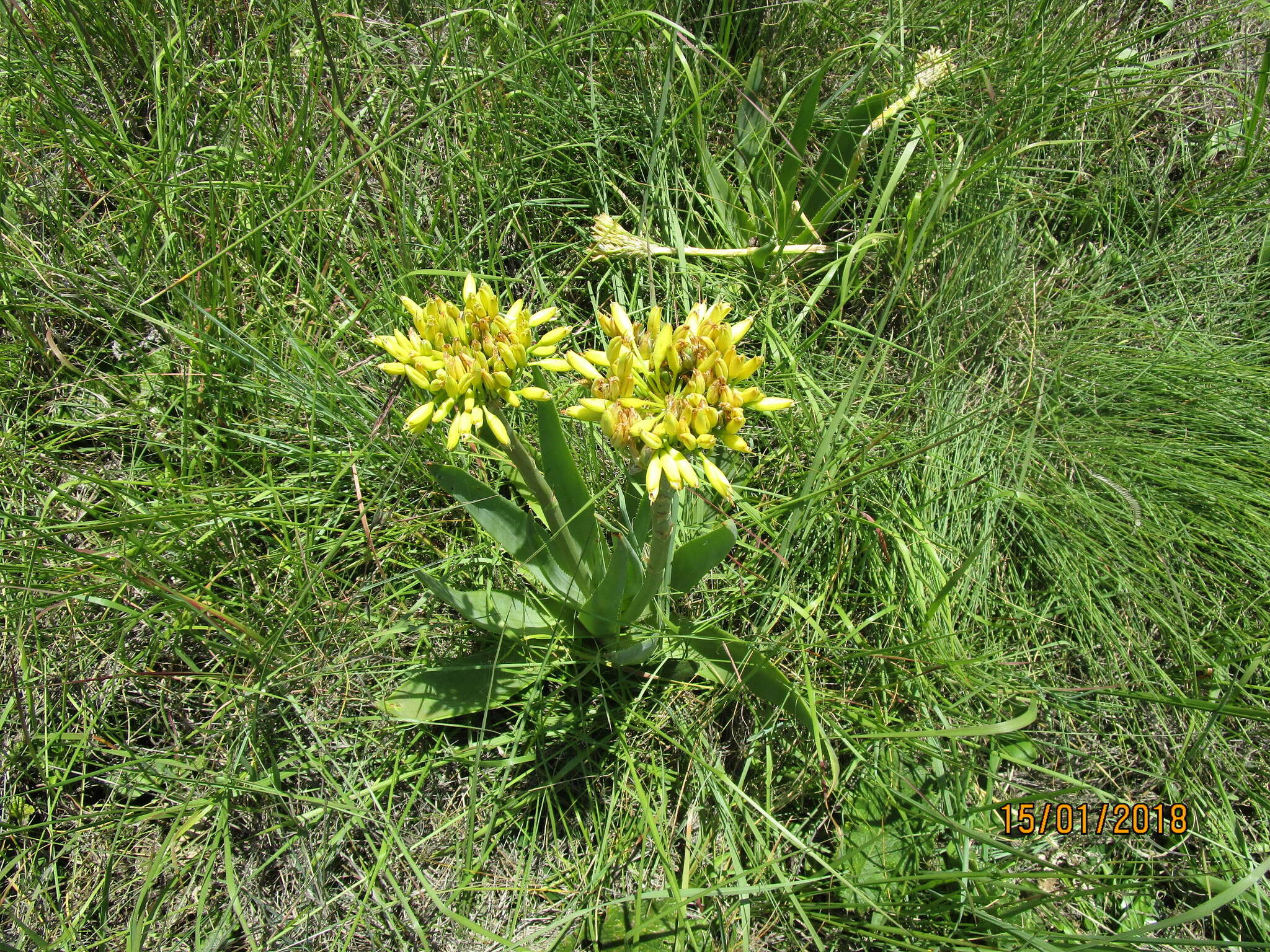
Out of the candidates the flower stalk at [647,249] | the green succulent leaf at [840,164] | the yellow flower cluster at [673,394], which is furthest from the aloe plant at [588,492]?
the green succulent leaf at [840,164]

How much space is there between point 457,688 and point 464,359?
0.92 meters

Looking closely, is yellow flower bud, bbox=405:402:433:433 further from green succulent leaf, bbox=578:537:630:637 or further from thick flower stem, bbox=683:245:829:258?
thick flower stem, bbox=683:245:829:258

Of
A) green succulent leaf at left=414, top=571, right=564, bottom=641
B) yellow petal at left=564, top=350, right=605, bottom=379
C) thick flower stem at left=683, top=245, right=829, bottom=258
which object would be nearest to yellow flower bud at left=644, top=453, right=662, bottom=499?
yellow petal at left=564, top=350, right=605, bottom=379

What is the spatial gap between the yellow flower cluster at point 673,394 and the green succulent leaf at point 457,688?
76 centimetres

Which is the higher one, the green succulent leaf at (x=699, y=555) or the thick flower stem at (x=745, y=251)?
the thick flower stem at (x=745, y=251)

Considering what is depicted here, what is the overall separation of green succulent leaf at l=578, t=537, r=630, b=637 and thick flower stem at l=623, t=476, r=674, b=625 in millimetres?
46

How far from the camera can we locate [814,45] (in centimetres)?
289

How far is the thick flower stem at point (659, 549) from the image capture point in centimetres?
150

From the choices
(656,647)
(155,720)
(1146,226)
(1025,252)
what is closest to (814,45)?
(1025,252)

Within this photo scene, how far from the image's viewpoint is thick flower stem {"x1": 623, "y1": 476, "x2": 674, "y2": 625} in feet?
4.93

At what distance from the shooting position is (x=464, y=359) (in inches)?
59.1

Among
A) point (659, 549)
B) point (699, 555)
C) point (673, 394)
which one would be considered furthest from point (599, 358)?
point (699, 555)

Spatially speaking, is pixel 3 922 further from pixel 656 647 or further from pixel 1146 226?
pixel 1146 226
